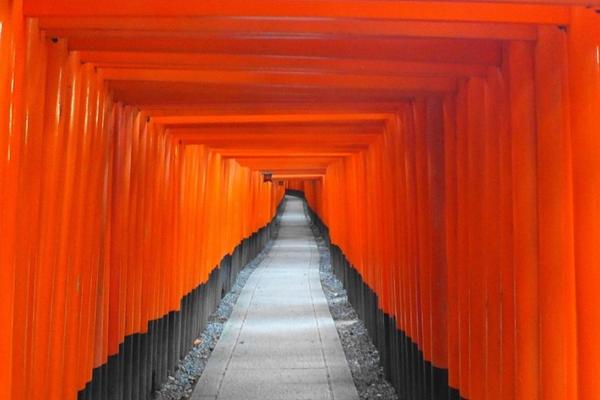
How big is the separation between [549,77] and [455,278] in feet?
5.18

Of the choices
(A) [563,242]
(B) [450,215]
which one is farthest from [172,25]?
(B) [450,215]

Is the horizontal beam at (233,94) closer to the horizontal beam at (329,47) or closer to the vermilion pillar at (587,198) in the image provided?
the horizontal beam at (329,47)

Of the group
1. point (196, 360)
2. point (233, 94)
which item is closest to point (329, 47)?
point (233, 94)

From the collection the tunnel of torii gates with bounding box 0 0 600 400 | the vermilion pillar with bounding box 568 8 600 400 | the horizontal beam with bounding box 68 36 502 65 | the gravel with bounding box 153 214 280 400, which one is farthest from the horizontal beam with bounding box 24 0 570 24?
the gravel with bounding box 153 214 280 400

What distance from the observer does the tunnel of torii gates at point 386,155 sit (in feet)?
7.16

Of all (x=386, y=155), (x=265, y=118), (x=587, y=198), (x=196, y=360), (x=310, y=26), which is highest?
(x=265, y=118)

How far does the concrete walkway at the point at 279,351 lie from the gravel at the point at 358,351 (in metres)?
0.11

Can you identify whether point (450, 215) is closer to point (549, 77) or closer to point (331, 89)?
point (331, 89)

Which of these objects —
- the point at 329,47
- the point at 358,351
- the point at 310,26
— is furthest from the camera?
the point at 358,351

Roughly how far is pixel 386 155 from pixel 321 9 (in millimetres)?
3271

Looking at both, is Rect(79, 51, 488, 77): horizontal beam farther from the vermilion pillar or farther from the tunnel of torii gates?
the vermilion pillar

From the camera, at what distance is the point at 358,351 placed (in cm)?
735

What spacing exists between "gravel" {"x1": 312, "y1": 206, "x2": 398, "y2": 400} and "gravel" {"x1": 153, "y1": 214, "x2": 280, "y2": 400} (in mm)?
1746

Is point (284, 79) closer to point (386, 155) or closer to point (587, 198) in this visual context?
point (587, 198)
